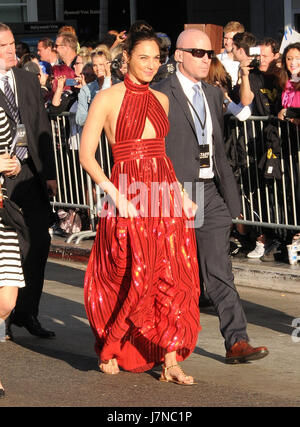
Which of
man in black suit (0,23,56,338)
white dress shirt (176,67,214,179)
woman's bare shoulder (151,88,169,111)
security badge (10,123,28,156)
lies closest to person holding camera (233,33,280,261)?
white dress shirt (176,67,214,179)

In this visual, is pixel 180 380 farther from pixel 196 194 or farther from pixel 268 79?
pixel 268 79

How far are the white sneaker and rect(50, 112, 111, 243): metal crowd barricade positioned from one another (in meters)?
2.24

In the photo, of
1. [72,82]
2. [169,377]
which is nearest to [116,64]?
[72,82]

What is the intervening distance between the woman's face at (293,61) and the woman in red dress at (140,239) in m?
3.31

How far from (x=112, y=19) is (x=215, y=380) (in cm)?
1735

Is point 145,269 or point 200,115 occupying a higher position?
point 200,115

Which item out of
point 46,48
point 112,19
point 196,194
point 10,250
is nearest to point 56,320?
point 196,194

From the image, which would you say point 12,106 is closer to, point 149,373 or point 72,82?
point 149,373

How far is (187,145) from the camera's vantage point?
7855mm

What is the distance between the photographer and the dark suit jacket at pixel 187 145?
25.7 ft

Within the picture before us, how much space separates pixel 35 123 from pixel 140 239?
175cm

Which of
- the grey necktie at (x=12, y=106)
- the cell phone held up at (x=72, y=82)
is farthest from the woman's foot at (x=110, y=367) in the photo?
the cell phone held up at (x=72, y=82)

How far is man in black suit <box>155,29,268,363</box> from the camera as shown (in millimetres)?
7789

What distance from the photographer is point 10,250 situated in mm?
6680
